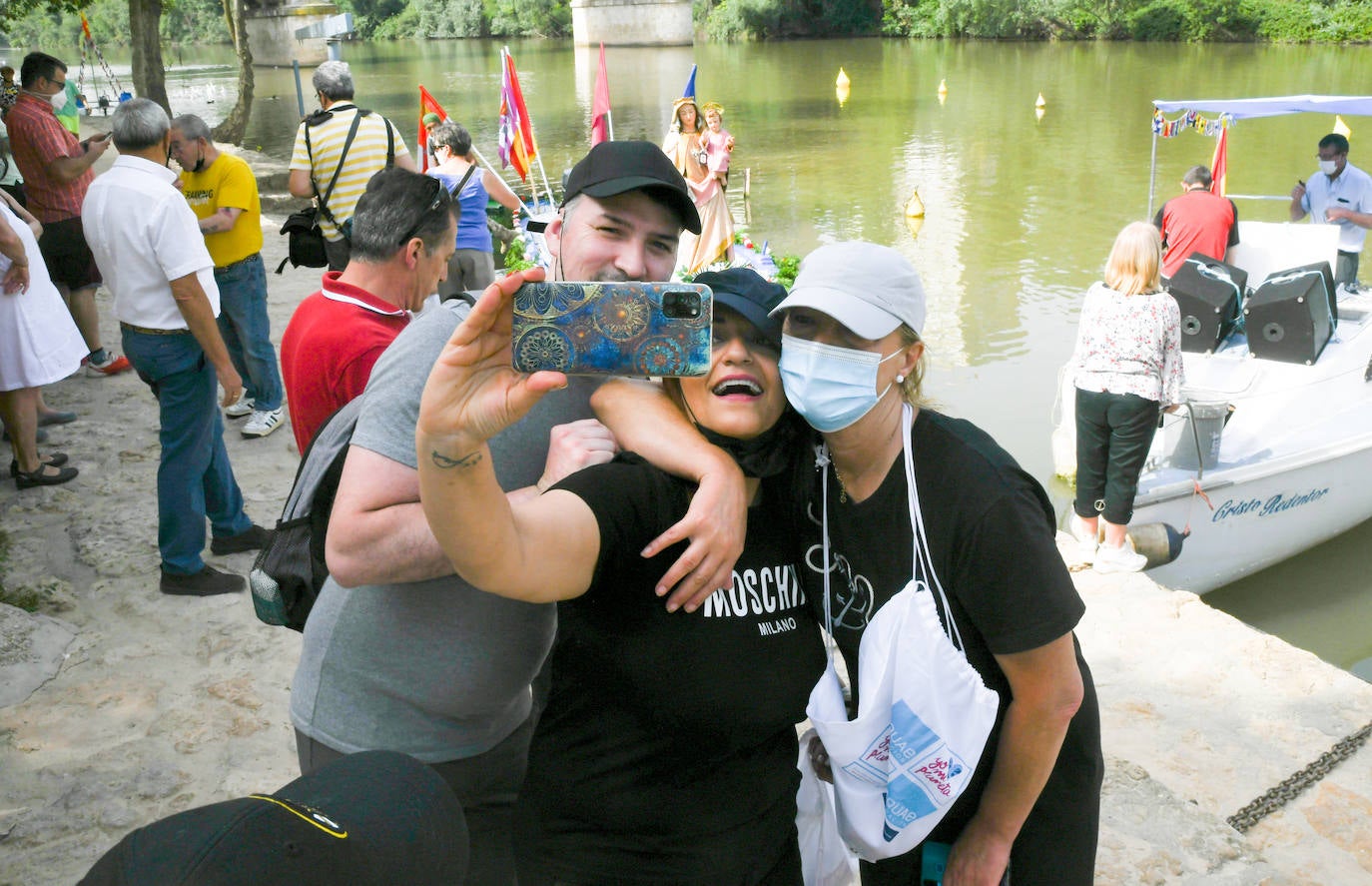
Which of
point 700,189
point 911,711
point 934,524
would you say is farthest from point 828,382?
point 700,189

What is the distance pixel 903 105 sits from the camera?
2897 centimetres

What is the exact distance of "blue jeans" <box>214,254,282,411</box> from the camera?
6.07 meters

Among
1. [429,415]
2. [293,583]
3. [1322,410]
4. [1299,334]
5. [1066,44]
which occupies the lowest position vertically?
[1322,410]

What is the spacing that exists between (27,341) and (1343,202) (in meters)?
11.2

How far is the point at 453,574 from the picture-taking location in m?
1.84

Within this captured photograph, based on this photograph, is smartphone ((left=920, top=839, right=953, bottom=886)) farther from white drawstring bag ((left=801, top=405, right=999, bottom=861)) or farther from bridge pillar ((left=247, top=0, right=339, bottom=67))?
bridge pillar ((left=247, top=0, right=339, bottom=67))

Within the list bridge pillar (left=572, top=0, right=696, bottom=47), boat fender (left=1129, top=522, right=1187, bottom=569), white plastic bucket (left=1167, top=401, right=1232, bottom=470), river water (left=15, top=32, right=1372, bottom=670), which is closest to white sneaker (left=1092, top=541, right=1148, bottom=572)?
boat fender (left=1129, top=522, right=1187, bottom=569)

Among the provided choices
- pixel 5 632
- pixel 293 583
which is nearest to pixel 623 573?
pixel 293 583

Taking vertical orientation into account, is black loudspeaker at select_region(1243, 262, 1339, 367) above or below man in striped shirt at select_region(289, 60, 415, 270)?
below

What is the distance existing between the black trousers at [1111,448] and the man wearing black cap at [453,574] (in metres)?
4.55

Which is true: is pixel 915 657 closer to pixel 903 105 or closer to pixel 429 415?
pixel 429 415

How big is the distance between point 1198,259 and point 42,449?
26.8 ft

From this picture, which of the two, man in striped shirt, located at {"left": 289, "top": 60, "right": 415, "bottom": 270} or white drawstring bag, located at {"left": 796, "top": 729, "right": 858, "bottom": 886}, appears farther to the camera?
man in striped shirt, located at {"left": 289, "top": 60, "right": 415, "bottom": 270}

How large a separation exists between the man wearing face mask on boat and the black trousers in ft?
18.0
